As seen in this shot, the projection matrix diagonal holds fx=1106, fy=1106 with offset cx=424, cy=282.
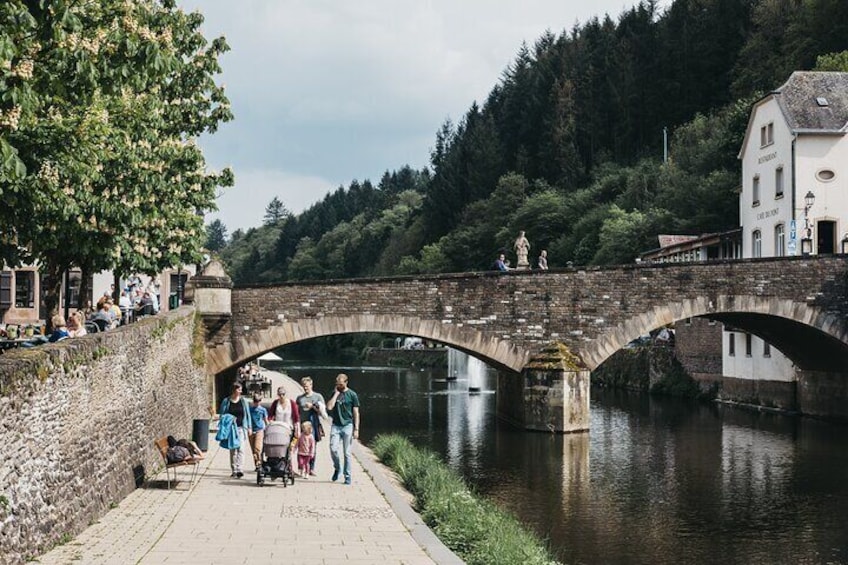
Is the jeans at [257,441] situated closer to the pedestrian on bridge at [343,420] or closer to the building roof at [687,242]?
the pedestrian on bridge at [343,420]

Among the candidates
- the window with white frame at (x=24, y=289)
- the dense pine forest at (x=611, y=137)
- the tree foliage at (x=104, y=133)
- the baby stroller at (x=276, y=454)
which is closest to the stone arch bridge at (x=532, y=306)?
the tree foliage at (x=104, y=133)

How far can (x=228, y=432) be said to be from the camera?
17.1 meters

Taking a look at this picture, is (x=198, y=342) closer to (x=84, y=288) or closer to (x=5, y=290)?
(x=84, y=288)

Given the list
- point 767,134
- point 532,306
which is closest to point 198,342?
point 532,306

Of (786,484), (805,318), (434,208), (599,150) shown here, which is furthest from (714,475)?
(434,208)

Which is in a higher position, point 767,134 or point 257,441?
point 767,134

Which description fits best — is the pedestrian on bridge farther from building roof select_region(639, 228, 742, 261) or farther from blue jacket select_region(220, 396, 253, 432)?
building roof select_region(639, 228, 742, 261)

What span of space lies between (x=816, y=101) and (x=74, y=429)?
1441 inches

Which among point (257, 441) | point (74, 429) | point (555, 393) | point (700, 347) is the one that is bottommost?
point (257, 441)

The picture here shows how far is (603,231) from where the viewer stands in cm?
7312

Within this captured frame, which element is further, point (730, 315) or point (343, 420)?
point (730, 315)

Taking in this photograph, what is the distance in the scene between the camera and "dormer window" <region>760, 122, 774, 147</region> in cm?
4341

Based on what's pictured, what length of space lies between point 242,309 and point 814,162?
2258cm

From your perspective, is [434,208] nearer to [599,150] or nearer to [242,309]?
[599,150]
